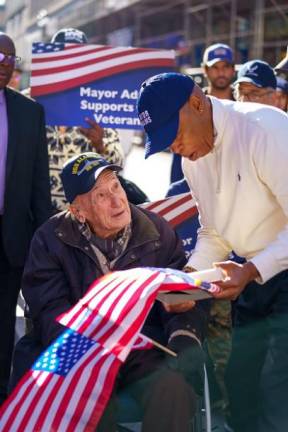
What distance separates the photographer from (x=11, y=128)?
4266 millimetres

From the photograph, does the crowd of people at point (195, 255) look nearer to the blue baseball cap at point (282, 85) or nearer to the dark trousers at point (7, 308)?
the dark trousers at point (7, 308)

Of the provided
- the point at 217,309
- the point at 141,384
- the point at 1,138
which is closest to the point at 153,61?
the point at 1,138

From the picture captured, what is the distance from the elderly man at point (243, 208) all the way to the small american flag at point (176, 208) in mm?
960

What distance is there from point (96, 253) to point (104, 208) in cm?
19

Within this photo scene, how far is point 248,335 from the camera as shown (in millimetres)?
3479

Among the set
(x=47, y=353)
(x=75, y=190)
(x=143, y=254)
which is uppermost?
(x=75, y=190)

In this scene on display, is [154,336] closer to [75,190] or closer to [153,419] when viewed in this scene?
[153,419]

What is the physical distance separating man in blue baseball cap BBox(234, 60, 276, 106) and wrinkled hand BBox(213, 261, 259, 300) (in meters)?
2.39

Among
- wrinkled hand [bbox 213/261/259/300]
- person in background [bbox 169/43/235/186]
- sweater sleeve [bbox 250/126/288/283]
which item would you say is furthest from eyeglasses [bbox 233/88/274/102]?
wrinkled hand [bbox 213/261/259/300]

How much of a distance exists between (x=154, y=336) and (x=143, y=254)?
0.35 meters

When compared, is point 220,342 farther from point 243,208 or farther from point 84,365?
point 84,365

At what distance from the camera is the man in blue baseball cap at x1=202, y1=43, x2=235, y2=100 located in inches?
229

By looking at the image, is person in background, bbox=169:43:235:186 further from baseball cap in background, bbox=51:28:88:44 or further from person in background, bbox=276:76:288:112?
baseball cap in background, bbox=51:28:88:44

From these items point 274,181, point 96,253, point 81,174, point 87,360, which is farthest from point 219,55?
point 87,360
